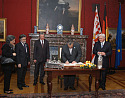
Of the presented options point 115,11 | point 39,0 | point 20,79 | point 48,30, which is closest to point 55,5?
point 39,0

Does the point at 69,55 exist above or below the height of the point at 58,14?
below

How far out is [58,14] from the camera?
7895 mm

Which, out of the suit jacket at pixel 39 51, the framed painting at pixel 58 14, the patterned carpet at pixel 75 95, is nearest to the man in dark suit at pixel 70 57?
the patterned carpet at pixel 75 95

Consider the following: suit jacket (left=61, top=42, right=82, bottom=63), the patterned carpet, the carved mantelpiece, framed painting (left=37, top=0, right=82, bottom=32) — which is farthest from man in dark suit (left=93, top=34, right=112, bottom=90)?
framed painting (left=37, top=0, right=82, bottom=32)

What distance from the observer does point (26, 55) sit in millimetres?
4973

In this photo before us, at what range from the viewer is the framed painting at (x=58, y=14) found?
776 cm

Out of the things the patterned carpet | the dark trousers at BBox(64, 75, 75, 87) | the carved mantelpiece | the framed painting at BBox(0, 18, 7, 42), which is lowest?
the patterned carpet

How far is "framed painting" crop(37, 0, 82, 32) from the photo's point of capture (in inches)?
305

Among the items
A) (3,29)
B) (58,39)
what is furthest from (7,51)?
(3,29)

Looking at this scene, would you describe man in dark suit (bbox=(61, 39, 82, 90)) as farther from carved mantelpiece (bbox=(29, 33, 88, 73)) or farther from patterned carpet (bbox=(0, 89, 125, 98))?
carved mantelpiece (bbox=(29, 33, 88, 73))

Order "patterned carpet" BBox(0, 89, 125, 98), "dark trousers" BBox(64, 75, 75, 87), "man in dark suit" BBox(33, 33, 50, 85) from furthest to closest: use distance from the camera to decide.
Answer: "man in dark suit" BBox(33, 33, 50, 85) → "dark trousers" BBox(64, 75, 75, 87) → "patterned carpet" BBox(0, 89, 125, 98)

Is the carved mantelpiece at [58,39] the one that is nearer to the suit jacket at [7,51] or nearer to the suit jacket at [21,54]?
the suit jacket at [21,54]

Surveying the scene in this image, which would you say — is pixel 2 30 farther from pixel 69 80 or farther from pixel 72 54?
pixel 69 80

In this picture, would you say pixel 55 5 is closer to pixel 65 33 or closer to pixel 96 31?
pixel 65 33
